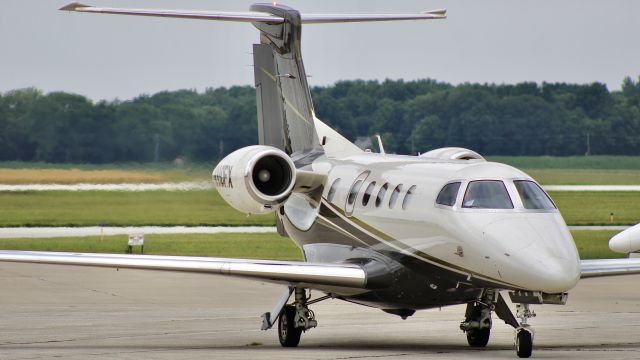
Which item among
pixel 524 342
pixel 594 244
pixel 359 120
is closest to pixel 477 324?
pixel 524 342

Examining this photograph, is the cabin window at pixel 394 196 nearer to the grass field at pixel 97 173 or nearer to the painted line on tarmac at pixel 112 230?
the grass field at pixel 97 173

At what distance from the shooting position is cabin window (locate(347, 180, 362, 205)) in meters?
18.9

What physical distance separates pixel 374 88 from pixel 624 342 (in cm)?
4913

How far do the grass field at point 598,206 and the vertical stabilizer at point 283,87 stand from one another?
27897 millimetres

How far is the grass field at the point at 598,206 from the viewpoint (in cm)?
5091

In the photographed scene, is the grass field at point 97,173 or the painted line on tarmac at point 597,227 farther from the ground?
the grass field at point 97,173

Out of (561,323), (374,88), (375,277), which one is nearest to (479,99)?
(374,88)

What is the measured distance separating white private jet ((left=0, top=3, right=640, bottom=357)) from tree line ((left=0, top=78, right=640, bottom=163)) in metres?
18.3

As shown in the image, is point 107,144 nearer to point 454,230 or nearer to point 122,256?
point 122,256

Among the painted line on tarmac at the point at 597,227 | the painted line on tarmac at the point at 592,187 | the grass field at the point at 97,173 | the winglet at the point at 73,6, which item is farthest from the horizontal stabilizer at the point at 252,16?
the painted line on tarmac at the point at 592,187

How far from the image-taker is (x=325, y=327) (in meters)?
21.5

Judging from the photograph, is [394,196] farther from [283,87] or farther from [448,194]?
[283,87]

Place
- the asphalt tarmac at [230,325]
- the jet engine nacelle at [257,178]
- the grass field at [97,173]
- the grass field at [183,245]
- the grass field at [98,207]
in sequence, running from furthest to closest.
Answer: the grass field at [98,207] < the grass field at [97,173] < the grass field at [183,245] < the jet engine nacelle at [257,178] < the asphalt tarmac at [230,325]

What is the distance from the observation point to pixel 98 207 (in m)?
43.1
